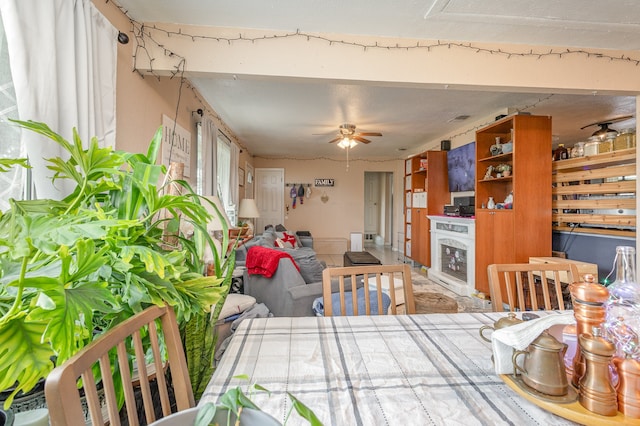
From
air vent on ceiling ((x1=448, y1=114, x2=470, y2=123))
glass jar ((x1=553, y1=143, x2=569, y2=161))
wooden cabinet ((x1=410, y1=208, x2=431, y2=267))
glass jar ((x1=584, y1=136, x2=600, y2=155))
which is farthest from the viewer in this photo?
wooden cabinet ((x1=410, y1=208, x2=431, y2=267))

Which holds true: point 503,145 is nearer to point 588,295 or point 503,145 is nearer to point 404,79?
point 404,79

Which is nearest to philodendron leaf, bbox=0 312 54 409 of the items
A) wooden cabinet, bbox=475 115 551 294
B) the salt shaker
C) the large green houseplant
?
the large green houseplant

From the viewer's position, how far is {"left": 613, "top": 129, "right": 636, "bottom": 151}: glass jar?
264 cm

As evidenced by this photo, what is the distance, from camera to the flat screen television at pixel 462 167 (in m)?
4.25

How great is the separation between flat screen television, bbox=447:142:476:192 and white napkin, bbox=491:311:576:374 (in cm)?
Answer: 387

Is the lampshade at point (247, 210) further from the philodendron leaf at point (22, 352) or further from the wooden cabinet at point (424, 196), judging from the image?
the philodendron leaf at point (22, 352)

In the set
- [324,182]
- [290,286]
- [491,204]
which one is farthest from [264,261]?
[324,182]

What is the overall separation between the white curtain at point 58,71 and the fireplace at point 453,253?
3.98 metres

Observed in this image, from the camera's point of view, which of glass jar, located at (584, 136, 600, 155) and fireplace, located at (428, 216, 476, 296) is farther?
fireplace, located at (428, 216, 476, 296)

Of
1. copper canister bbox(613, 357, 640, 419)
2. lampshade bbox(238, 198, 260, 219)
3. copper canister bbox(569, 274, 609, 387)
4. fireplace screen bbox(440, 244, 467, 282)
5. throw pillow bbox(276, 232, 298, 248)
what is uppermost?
lampshade bbox(238, 198, 260, 219)

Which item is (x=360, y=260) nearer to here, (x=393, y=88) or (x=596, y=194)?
(x=393, y=88)

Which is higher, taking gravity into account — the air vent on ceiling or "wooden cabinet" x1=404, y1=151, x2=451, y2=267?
the air vent on ceiling

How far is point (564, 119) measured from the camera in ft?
13.9

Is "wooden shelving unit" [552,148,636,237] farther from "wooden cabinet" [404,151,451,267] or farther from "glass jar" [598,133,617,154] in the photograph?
"wooden cabinet" [404,151,451,267]
